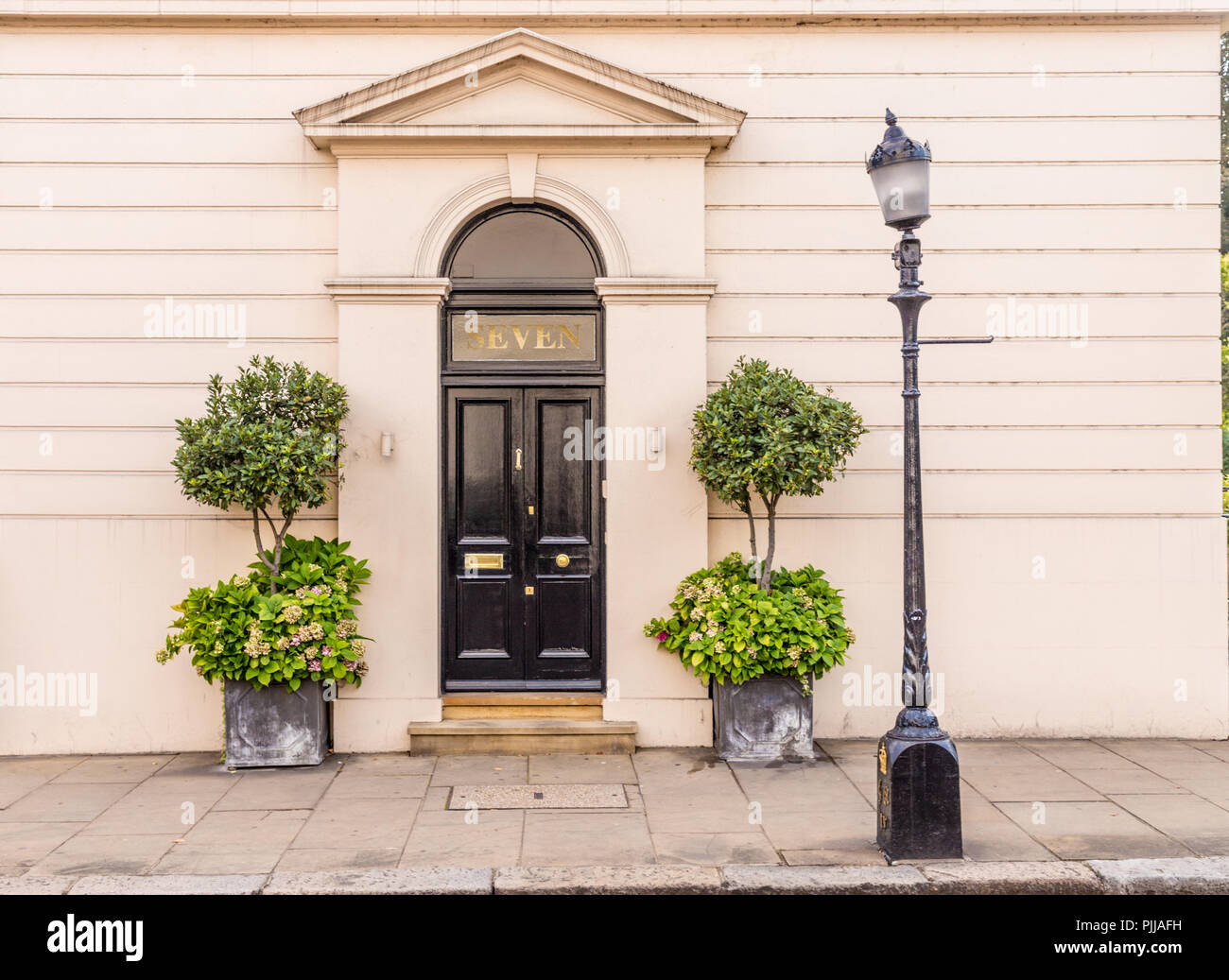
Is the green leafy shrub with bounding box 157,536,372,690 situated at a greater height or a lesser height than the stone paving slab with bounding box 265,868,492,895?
greater

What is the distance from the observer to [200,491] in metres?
7.15

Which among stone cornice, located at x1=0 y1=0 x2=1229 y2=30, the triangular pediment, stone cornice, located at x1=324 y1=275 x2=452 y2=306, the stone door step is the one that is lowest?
the stone door step

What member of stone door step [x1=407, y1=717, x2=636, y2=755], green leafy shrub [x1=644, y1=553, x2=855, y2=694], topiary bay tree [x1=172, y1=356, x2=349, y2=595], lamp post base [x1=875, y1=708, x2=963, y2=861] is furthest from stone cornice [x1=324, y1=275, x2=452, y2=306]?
lamp post base [x1=875, y1=708, x2=963, y2=861]

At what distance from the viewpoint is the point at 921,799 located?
220 inches

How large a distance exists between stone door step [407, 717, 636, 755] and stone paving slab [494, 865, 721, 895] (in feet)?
7.71

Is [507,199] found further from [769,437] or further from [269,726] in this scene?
[269,726]

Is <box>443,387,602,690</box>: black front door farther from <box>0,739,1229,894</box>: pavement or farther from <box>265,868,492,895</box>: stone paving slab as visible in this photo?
<box>265,868,492,895</box>: stone paving slab

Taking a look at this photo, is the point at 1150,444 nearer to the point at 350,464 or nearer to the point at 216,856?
the point at 350,464

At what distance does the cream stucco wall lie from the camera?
809 centimetres

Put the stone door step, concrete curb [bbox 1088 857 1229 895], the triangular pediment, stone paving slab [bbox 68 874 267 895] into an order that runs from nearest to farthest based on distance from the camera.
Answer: stone paving slab [bbox 68 874 267 895] → concrete curb [bbox 1088 857 1229 895] → the stone door step → the triangular pediment

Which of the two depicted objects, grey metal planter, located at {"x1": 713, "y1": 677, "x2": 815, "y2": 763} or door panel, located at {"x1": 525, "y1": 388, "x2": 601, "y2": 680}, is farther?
door panel, located at {"x1": 525, "y1": 388, "x2": 601, "y2": 680}

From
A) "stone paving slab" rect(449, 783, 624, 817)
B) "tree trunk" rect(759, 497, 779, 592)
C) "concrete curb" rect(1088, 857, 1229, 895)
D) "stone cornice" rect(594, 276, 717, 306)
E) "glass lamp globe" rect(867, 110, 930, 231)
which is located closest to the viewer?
"concrete curb" rect(1088, 857, 1229, 895)
